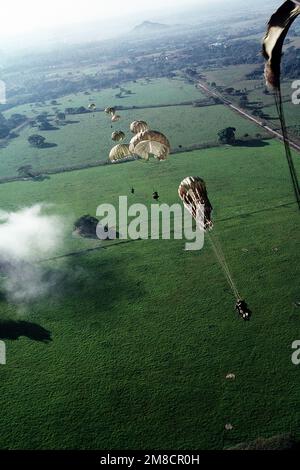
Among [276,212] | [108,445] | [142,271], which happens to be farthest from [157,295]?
[276,212]

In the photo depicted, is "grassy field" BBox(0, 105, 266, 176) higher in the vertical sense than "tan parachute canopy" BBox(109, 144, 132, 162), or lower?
higher

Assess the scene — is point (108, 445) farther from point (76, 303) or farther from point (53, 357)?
point (76, 303)

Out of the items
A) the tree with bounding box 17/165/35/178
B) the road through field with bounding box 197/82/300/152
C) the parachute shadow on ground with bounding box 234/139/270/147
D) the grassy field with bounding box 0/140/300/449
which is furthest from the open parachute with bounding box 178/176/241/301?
the tree with bounding box 17/165/35/178

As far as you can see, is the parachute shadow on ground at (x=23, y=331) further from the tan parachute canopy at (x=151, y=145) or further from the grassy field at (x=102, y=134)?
the grassy field at (x=102, y=134)

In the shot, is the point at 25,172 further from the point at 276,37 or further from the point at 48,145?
the point at 276,37

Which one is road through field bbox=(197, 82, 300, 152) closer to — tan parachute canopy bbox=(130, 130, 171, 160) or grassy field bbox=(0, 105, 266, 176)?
grassy field bbox=(0, 105, 266, 176)

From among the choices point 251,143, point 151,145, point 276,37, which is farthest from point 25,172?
point 276,37
